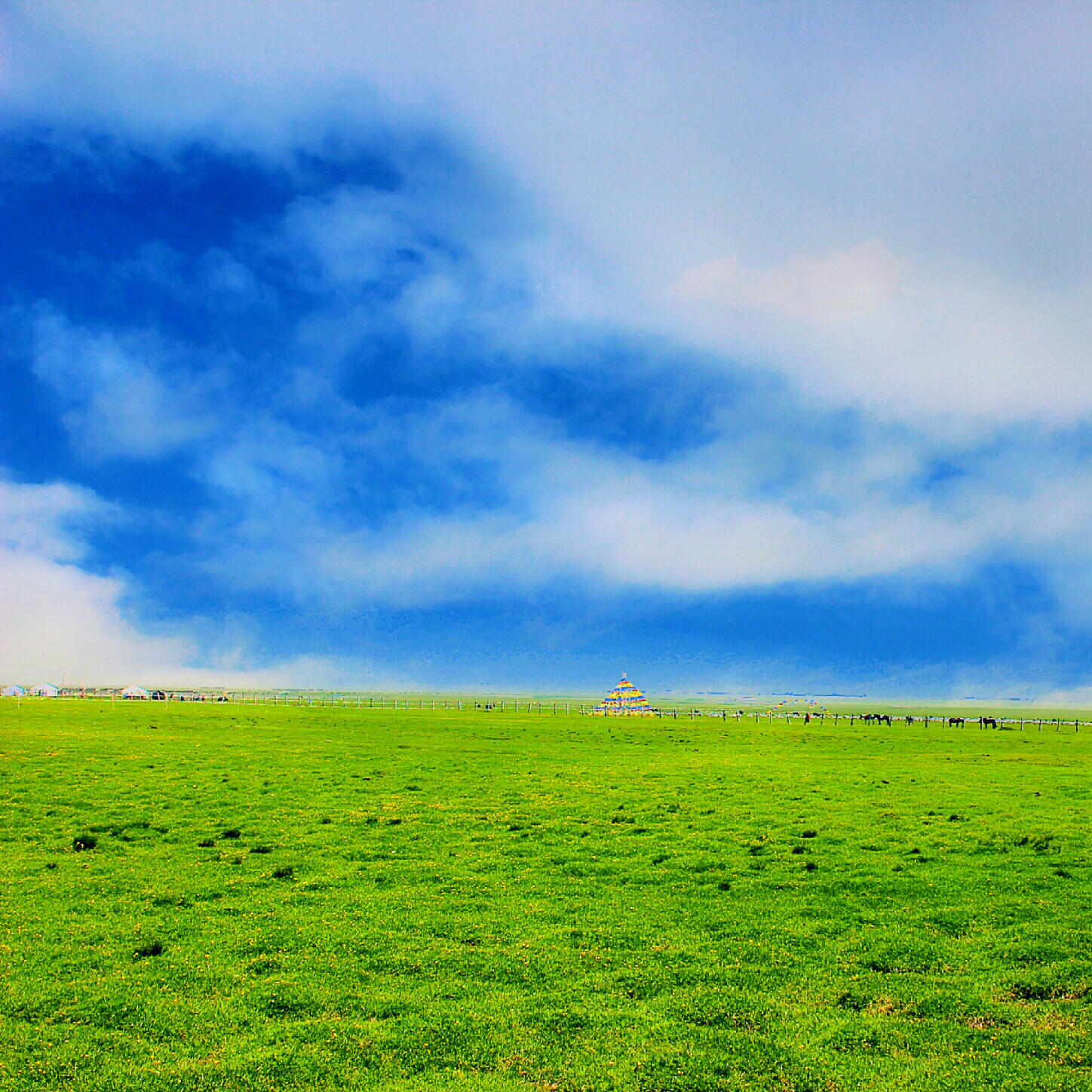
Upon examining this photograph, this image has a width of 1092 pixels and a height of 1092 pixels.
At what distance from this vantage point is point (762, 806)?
87.6 feet

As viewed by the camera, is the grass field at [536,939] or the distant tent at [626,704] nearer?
the grass field at [536,939]

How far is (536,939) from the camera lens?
13.2 m

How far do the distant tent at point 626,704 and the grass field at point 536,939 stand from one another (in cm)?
9153

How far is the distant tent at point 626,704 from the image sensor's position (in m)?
120

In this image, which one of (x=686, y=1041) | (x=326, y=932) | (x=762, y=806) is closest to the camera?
(x=686, y=1041)

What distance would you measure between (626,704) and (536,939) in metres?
110

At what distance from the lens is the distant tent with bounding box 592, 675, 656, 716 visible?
119569 mm

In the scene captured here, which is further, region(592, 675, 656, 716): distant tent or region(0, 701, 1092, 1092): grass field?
region(592, 675, 656, 716): distant tent

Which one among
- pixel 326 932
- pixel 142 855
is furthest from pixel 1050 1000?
pixel 142 855

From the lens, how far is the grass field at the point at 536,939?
9367 mm

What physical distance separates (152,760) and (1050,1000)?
1483 inches

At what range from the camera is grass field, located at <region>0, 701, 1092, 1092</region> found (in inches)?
369

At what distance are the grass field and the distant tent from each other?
9153 cm

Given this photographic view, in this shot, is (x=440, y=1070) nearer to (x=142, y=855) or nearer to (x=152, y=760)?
(x=142, y=855)
